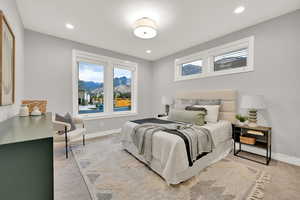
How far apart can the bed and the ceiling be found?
1494 mm

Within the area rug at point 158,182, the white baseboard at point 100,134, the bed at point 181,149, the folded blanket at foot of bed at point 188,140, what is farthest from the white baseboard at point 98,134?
the folded blanket at foot of bed at point 188,140

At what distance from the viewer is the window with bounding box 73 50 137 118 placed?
358cm

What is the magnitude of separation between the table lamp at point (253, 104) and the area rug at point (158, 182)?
889 millimetres

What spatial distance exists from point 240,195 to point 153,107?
383 cm

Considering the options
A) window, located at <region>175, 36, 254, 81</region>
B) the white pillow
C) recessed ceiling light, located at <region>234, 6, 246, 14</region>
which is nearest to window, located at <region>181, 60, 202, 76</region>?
window, located at <region>175, 36, 254, 81</region>

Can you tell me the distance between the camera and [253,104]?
2.34m

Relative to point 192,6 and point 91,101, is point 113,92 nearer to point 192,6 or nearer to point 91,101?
point 91,101

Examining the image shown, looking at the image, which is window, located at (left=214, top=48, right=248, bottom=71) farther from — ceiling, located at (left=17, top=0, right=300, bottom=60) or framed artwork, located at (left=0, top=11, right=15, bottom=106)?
framed artwork, located at (left=0, top=11, right=15, bottom=106)

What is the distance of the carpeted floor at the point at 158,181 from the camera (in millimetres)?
1557

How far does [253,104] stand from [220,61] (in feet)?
4.63

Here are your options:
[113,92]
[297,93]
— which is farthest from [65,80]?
[297,93]

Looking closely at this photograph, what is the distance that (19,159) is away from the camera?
0.82m

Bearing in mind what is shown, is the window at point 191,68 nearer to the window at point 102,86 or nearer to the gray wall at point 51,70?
the window at point 102,86

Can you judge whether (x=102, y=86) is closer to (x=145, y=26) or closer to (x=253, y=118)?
(x=145, y=26)
